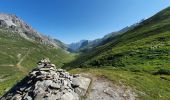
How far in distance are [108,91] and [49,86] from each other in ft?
31.4

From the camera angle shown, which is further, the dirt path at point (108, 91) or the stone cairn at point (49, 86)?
the dirt path at point (108, 91)

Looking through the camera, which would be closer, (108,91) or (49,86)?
(49,86)

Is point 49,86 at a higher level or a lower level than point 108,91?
higher

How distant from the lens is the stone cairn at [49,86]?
38.0 metres

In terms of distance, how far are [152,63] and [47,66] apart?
30.9 m

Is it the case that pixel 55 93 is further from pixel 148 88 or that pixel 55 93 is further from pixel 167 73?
pixel 167 73

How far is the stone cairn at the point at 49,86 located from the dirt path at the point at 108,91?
1118 millimetres

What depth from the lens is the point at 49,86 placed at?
3922 centimetres

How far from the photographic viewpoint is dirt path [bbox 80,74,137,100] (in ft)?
132

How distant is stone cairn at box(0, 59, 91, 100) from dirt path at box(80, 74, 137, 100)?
112cm

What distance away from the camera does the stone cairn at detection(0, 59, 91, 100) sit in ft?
125

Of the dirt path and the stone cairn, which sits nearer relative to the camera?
Result: the stone cairn

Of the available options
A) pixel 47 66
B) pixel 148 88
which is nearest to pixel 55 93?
pixel 47 66

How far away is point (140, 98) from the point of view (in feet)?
133
